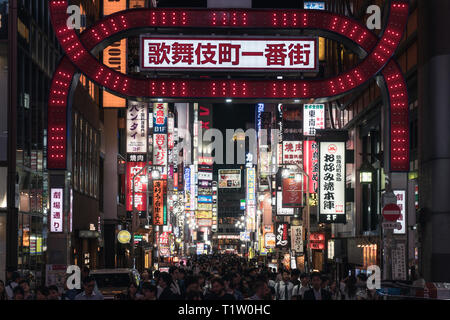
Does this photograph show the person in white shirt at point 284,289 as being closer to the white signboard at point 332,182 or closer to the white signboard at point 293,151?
the white signboard at point 332,182

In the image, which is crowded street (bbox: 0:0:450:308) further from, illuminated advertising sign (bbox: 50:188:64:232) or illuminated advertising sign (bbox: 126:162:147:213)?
illuminated advertising sign (bbox: 126:162:147:213)

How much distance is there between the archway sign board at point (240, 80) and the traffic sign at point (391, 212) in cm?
150

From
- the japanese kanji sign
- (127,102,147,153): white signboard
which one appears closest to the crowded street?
the japanese kanji sign

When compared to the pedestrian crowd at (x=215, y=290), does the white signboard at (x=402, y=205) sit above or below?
above

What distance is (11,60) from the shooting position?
2778cm

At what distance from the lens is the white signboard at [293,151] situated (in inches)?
1993

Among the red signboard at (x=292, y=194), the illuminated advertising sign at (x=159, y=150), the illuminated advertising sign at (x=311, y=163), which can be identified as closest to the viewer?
the red signboard at (x=292, y=194)

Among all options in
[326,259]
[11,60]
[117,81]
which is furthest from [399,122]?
[326,259]

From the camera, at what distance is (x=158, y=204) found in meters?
62.3

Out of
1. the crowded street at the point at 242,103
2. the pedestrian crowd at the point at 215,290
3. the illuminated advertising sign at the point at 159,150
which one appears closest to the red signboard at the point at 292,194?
the crowded street at the point at 242,103

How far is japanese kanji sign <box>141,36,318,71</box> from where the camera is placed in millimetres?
20531

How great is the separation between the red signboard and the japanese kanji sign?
25.8m

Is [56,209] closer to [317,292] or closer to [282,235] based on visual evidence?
[317,292]

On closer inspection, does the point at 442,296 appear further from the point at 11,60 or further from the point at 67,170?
the point at 11,60
